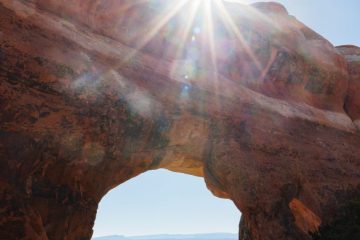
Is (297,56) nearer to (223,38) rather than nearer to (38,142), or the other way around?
(223,38)

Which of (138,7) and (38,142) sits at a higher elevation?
(138,7)

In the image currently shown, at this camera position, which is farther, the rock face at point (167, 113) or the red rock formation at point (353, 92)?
the red rock formation at point (353, 92)

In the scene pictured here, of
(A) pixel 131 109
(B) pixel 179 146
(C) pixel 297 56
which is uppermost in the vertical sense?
(C) pixel 297 56

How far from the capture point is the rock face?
11180 millimetres

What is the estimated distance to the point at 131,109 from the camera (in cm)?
1373

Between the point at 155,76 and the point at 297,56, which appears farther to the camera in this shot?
the point at 297,56

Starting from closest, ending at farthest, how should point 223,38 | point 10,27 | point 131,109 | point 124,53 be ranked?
point 10,27
point 131,109
point 124,53
point 223,38

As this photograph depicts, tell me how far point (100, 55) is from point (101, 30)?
7.62 ft

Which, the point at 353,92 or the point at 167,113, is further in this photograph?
the point at 353,92

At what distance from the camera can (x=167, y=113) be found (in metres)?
14.9

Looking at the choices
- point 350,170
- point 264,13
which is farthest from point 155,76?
point 264,13

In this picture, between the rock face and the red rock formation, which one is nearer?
the rock face

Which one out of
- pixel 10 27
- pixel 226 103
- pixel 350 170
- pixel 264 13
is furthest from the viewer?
pixel 264 13

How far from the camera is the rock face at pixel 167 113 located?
11.2 meters
